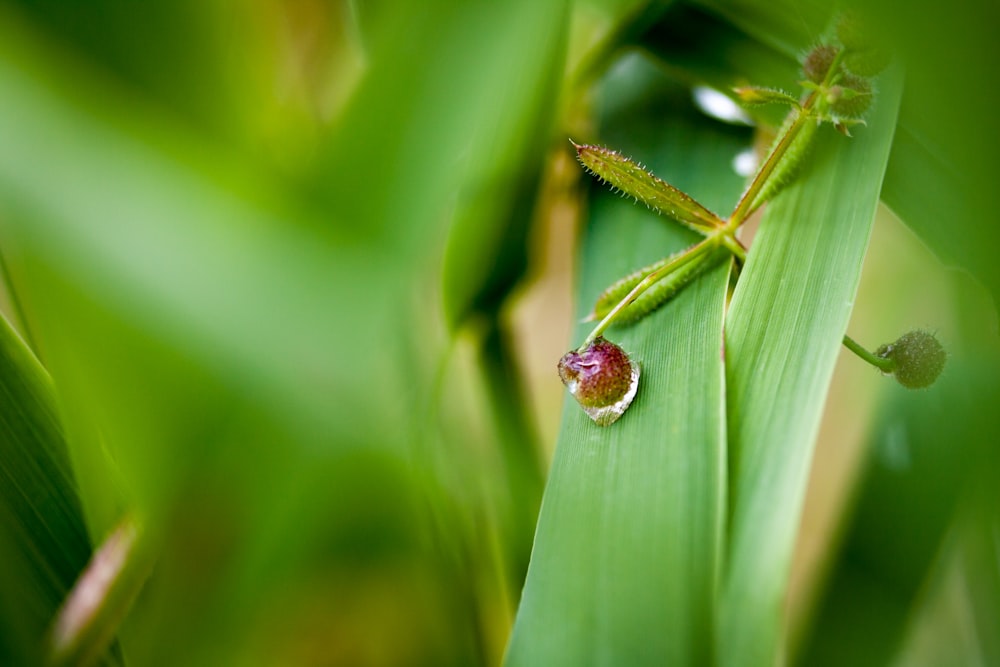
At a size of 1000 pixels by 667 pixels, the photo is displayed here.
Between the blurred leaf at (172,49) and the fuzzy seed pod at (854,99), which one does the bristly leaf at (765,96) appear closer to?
the fuzzy seed pod at (854,99)

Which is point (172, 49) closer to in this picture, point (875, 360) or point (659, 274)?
point (659, 274)

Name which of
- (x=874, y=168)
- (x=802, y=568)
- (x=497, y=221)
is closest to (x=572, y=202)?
(x=497, y=221)

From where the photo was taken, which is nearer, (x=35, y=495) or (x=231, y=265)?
(x=231, y=265)

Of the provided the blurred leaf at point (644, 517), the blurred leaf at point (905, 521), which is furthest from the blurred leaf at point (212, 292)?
the blurred leaf at point (905, 521)

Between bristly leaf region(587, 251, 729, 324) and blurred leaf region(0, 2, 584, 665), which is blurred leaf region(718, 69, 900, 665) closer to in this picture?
bristly leaf region(587, 251, 729, 324)

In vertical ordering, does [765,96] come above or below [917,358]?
above

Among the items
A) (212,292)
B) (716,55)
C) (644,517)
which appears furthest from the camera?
(716,55)

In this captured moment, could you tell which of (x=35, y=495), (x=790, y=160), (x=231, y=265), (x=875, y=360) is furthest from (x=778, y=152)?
(x=35, y=495)
